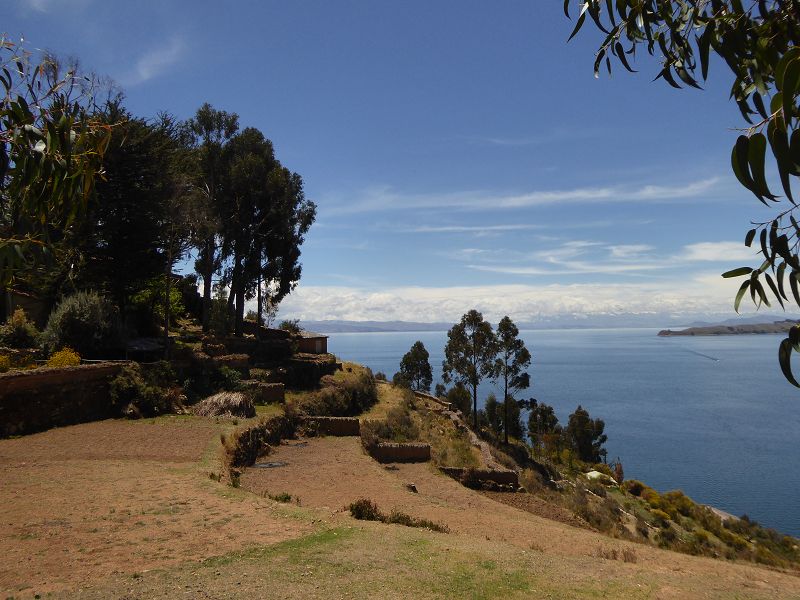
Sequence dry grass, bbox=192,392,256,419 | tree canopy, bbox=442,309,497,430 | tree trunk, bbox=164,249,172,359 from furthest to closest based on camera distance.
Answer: tree canopy, bbox=442,309,497,430 → tree trunk, bbox=164,249,172,359 → dry grass, bbox=192,392,256,419

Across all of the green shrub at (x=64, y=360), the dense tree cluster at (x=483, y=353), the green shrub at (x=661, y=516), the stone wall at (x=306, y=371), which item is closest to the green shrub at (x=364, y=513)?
the green shrub at (x=64, y=360)

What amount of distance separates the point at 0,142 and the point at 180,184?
21.7m

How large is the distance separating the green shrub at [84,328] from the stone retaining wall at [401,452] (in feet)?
32.4

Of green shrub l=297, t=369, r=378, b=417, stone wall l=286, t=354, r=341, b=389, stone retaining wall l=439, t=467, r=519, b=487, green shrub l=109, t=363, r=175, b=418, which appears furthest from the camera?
stone wall l=286, t=354, r=341, b=389

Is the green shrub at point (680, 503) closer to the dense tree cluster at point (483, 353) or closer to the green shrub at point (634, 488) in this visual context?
the green shrub at point (634, 488)

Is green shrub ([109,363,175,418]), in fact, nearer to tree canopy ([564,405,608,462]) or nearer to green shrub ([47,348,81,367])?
green shrub ([47,348,81,367])

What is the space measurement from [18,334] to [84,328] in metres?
1.81

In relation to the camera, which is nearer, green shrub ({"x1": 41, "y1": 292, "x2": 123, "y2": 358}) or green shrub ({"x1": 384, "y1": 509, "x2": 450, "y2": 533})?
green shrub ({"x1": 384, "y1": 509, "x2": 450, "y2": 533})

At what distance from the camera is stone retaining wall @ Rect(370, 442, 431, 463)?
1867 cm

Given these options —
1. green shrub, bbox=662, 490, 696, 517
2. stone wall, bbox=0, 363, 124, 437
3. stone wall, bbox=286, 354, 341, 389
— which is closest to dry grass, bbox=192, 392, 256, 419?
stone wall, bbox=0, 363, 124, 437

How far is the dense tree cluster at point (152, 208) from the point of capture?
3.87m

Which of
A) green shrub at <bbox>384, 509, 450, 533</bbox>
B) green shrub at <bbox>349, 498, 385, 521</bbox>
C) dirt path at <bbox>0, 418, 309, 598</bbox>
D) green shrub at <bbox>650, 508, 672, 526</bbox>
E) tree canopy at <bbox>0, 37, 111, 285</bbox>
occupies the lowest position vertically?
green shrub at <bbox>650, 508, 672, 526</bbox>

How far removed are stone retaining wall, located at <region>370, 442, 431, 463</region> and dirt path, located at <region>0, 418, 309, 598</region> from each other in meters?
7.35

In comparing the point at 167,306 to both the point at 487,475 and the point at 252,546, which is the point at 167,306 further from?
the point at 252,546
